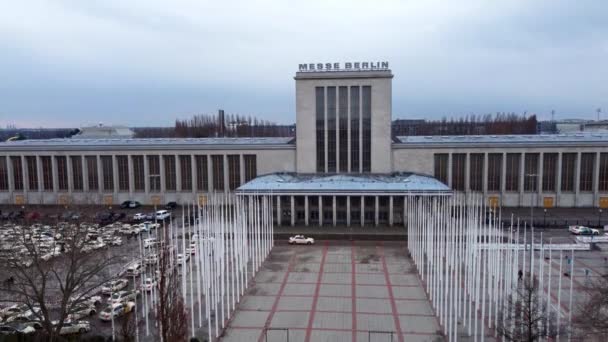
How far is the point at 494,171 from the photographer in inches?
2244

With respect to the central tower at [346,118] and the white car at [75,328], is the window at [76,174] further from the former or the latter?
the white car at [75,328]

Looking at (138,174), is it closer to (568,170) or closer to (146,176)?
(146,176)

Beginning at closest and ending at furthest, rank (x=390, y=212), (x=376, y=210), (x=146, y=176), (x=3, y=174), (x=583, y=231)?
1. (x=583, y=231)
2. (x=376, y=210)
3. (x=390, y=212)
4. (x=146, y=176)
5. (x=3, y=174)

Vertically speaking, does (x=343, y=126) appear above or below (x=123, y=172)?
above

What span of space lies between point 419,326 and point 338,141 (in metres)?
33.2

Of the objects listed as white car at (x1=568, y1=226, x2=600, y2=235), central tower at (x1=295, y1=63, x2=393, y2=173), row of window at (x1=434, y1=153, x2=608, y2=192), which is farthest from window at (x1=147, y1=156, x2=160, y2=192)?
white car at (x1=568, y1=226, x2=600, y2=235)

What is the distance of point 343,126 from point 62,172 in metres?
37.7

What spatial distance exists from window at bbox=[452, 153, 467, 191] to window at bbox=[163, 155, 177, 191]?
3540 cm

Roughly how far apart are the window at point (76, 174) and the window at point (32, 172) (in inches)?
201

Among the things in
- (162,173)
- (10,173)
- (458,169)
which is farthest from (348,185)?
(10,173)

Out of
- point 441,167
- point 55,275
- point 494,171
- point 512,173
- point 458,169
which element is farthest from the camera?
point 441,167

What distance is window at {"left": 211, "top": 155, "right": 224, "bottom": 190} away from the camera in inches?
2351

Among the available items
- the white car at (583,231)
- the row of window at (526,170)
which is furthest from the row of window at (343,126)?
the white car at (583,231)

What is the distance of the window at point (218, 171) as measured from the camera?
196 feet
